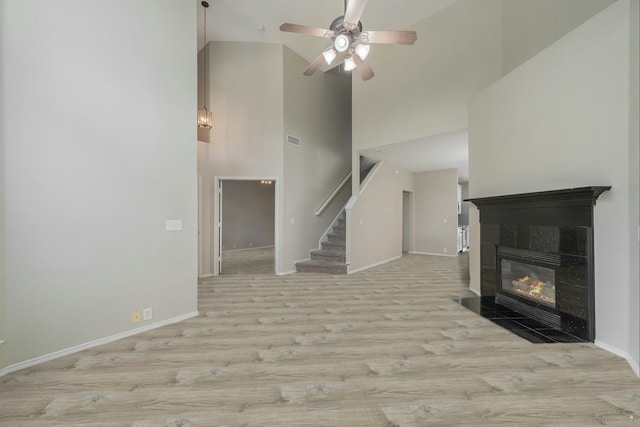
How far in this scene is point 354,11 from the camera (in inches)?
110

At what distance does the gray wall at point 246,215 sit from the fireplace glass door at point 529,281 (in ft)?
26.7

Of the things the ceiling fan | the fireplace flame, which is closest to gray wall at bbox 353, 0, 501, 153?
the ceiling fan

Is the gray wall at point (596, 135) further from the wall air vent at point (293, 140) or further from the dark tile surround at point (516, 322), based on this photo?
the wall air vent at point (293, 140)

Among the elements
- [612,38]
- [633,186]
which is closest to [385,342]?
[633,186]

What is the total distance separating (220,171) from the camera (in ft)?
18.5

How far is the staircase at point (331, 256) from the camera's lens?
5711 mm

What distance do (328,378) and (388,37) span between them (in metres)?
3.58

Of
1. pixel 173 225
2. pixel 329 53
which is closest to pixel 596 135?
pixel 329 53

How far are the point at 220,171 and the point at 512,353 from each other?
5488mm

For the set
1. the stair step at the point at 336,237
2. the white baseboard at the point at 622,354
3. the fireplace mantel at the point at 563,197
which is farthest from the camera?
the stair step at the point at 336,237

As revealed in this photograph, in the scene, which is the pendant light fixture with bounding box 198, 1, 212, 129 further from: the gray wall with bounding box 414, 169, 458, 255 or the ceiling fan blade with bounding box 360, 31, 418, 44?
the gray wall with bounding box 414, 169, 458, 255

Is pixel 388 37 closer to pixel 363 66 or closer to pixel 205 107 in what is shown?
pixel 363 66

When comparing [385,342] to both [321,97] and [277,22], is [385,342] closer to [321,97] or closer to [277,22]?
[277,22]

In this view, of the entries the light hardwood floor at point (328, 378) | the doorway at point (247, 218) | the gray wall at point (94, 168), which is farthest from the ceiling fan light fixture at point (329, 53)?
the doorway at point (247, 218)
